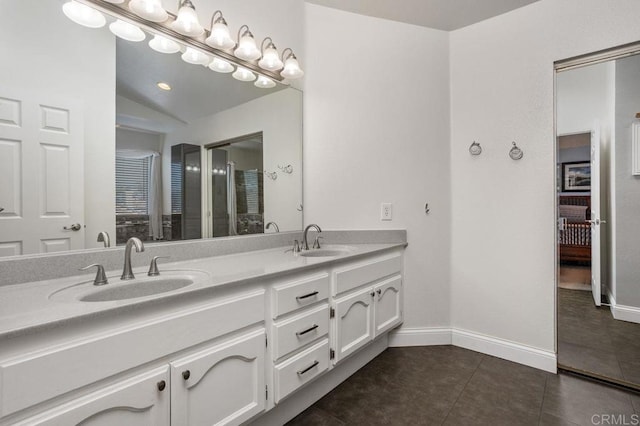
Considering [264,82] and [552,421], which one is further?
[264,82]

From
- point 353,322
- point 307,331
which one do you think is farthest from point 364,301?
point 307,331

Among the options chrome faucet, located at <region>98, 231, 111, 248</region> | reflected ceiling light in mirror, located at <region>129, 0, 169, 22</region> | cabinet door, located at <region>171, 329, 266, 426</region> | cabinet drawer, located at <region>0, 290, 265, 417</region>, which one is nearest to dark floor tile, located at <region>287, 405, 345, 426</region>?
cabinet door, located at <region>171, 329, 266, 426</region>

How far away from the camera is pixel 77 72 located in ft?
4.19

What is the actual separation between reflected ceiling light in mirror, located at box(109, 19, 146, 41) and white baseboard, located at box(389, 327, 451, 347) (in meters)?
2.43

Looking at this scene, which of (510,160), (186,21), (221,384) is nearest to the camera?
(221,384)

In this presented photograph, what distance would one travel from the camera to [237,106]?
1.93m

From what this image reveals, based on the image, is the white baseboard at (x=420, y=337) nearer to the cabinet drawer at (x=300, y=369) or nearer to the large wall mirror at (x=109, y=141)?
the cabinet drawer at (x=300, y=369)

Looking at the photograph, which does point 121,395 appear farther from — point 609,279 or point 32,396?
point 609,279

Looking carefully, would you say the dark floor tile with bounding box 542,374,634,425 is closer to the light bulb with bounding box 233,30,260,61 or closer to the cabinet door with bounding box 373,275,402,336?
the cabinet door with bounding box 373,275,402,336

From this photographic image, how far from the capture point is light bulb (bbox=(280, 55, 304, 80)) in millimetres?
2049

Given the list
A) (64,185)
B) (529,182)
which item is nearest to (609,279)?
(529,182)

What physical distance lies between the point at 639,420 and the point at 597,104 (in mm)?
1763

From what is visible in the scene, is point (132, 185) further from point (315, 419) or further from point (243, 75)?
point (315, 419)

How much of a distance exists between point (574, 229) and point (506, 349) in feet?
3.08
